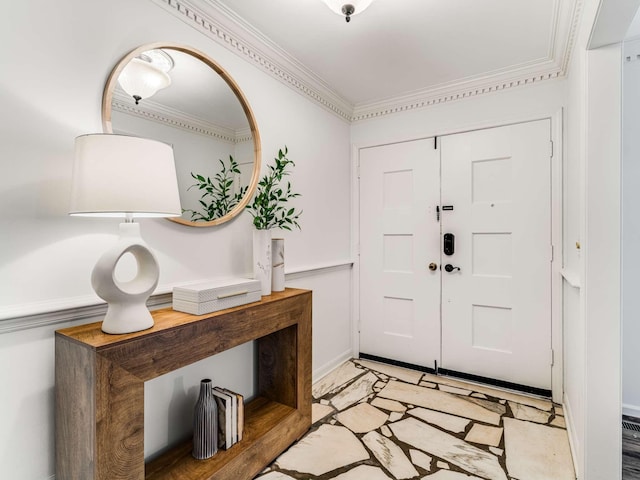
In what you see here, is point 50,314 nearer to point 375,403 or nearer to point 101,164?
point 101,164

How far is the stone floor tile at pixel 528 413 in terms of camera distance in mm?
2101

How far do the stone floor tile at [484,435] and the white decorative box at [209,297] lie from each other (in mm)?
1539

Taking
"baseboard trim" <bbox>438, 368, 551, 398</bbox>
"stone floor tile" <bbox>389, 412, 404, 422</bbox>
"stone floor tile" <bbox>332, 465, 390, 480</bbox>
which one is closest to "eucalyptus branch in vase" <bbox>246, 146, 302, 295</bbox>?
"stone floor tile" <bbox>332, 465, 390, 480</bbox>

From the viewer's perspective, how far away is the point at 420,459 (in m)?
1.74

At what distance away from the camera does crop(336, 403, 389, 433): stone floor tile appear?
2.03 meters

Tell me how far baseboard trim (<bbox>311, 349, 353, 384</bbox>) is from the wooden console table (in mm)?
728

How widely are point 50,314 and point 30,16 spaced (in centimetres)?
104

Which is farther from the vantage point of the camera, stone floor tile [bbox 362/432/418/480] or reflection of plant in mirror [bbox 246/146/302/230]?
reflection of plant in mirror [bbox 246/146/302/230]

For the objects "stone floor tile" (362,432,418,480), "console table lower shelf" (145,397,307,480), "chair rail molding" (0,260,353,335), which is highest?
"chair rail molding" (0,260,353,335)

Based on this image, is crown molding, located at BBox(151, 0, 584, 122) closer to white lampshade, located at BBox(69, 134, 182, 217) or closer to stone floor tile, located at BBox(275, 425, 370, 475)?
white lampshade, located at BBox(69, 134, 182, 217)

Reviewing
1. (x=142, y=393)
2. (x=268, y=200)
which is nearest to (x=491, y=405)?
(x=268, y=200)

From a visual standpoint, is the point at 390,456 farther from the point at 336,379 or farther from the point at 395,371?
the point at 395,371

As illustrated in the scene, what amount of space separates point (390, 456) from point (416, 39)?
242 centimetres

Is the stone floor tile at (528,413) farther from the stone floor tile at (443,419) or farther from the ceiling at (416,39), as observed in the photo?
the ceiling at (416,39)
